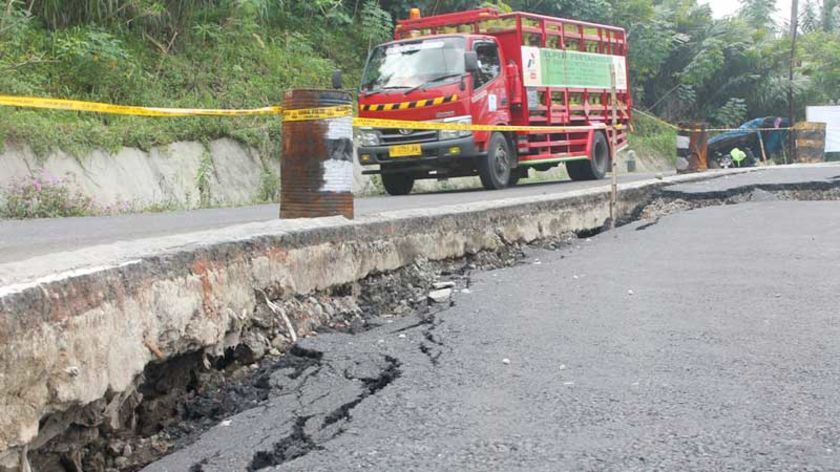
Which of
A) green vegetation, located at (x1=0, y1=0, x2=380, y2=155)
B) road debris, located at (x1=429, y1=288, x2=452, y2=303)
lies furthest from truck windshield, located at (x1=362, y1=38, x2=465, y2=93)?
road debris, located at (x1=429, y1=288, x2=452, y2=303)

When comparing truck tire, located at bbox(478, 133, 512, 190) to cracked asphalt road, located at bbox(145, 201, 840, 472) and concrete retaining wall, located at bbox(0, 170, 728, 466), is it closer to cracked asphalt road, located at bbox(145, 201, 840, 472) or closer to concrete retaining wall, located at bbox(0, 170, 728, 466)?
concrete retaining wall, located at bbox(0, 170, 728, 466)

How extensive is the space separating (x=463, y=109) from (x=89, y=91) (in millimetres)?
5599

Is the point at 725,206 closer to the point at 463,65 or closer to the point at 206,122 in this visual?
the point at 463,65

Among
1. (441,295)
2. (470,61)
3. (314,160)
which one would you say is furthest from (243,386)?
(470,61)

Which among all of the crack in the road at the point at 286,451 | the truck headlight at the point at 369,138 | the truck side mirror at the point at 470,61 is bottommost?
the crack in the road at the point at 286,451

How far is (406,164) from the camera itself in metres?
13.6

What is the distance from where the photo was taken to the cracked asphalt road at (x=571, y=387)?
303cm

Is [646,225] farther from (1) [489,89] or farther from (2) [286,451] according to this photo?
(2) [286,451]

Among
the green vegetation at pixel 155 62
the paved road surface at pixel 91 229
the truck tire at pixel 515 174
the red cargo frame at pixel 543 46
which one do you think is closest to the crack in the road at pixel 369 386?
the paved road surface at pixel 91 229

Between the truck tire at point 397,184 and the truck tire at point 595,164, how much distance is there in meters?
3.94

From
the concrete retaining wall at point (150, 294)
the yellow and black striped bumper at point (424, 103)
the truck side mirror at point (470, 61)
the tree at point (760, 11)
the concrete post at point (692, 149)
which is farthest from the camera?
the tree at point (760, 11)

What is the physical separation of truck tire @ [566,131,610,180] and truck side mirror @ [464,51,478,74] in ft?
15.7

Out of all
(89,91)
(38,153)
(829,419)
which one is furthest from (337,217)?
(89,91)

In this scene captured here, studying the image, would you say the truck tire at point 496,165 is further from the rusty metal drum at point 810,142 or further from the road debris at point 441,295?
the rusty metal drum at point 810,142
